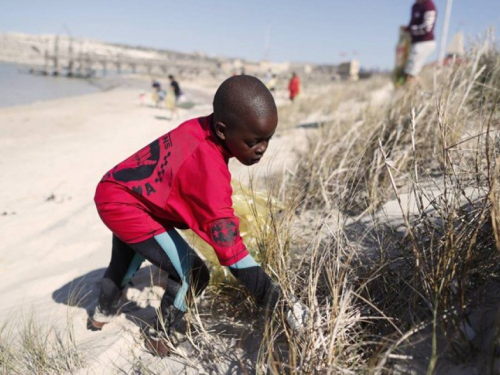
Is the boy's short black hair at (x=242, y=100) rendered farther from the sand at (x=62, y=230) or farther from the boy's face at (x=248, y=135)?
the sand at (x=62, y=230)

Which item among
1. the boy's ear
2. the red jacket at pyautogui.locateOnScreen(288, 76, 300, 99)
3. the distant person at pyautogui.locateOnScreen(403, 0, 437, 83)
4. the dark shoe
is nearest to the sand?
the dark shoe

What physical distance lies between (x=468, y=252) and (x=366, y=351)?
0.45 metres

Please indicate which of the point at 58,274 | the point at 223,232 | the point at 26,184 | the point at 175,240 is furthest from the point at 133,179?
the point at 26,184

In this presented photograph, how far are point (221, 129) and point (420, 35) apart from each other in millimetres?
4607

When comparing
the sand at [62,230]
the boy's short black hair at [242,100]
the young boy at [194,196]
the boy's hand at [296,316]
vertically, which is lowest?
the sand at [62,230]

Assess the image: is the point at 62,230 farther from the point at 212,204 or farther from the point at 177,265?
the point at 212,204

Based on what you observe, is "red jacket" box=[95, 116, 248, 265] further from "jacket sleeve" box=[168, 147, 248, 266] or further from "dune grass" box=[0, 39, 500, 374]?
"dune grass" box=[0, 39, 500, 374]

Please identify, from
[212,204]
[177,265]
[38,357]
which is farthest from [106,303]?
[212,204]

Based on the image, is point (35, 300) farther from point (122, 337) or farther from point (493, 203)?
point (493, 203)

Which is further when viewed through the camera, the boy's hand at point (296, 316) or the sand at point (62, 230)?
the sand at point (62, 230)

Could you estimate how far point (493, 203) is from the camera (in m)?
1.26

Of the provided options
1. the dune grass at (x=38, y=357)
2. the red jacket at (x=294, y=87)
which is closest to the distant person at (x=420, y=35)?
the dune grass at (x=38, y=357)

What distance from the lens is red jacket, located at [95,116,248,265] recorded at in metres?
1.48

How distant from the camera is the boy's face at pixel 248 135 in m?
1.52
